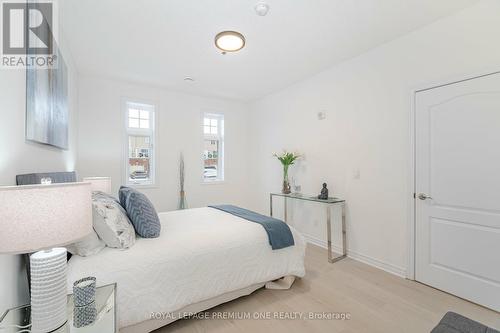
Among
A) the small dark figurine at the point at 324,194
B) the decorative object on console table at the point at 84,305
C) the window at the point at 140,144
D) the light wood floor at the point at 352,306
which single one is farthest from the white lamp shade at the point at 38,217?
the window at the point at 140,144

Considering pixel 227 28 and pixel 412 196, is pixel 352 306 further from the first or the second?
pixel 227 28

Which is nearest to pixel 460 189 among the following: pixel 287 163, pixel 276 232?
pixel 276 232

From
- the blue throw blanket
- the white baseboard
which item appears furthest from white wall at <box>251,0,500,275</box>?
the blue throw blanket

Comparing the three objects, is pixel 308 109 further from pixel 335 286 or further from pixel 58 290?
pixel 58 290

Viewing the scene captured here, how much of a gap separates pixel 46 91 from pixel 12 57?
555 millimetres

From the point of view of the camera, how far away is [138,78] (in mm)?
3586

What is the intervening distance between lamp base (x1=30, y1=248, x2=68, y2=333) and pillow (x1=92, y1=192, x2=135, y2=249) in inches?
25.6

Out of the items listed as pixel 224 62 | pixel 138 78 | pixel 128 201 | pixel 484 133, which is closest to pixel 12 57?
pixel 128 201

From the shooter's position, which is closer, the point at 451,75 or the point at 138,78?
the point at 451,75

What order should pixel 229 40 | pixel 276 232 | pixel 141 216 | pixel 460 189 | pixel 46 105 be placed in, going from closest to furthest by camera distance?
pixel 46 105 < pixel 141 216 < pixel 460 189 < pixel 276 232 < pixel 229 40

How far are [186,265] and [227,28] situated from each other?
88.8 inches

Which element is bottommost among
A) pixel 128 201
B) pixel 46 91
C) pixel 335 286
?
pixel 335 286

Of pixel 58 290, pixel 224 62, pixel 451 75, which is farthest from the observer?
pixel 224 62

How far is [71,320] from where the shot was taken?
106 cm
